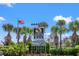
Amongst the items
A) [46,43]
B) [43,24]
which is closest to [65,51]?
[46,43]

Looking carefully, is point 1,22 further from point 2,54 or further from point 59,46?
point 59,46

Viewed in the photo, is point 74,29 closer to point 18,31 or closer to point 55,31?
point 55,31

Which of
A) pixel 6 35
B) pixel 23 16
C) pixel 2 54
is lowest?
pixel 2 54

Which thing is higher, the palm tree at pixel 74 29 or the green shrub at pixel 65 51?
the palm tree at pixel 74 29

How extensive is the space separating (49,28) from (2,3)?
47 cm

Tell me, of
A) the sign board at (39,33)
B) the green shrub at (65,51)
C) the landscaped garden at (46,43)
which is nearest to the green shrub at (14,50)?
the landscaped garden at (46,43)

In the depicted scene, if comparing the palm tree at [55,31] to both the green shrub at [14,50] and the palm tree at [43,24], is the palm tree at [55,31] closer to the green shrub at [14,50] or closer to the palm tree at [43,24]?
the palm tree at [43,24]

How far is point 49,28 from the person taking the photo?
264 cm

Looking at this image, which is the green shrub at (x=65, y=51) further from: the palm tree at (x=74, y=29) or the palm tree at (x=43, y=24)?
the palm tree at (x=43, y=24)

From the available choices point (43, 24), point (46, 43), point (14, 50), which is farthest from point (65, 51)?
point (14, 50)

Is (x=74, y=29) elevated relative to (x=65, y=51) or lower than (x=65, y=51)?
elevated

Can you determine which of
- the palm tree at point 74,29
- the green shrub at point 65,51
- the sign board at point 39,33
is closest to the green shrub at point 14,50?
the sign board at point 39,33

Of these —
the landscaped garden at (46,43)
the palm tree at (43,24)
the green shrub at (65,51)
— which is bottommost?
the green shrub at (65,51)

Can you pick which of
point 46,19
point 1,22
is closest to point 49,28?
point 46,19
